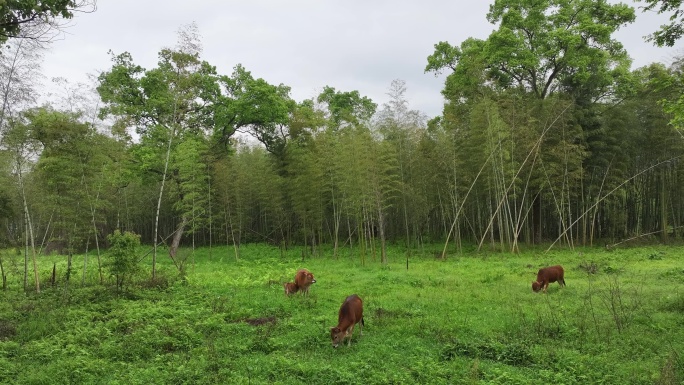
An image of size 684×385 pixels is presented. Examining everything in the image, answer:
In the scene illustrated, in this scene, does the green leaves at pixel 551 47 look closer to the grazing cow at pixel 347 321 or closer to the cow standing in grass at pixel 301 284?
the cow standing in grass at pixel 301 284

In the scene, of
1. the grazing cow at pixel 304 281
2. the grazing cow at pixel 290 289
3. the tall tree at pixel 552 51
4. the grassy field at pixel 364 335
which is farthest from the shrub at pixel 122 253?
the tall tree at pixel 552 51

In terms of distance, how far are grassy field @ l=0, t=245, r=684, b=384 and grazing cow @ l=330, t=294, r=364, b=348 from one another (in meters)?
0.26

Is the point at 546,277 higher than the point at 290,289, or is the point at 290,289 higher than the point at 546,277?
the point at 546,277

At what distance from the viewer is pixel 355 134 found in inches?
696

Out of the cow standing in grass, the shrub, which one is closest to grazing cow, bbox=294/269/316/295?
the cow standing in grass

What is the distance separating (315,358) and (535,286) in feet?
21.3

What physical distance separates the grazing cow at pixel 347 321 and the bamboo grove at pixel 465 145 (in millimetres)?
9197

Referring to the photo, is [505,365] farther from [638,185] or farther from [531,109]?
[638,185]

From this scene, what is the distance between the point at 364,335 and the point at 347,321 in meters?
0.66

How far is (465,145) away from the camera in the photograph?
65.5ft

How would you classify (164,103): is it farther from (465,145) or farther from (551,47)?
(551,47)

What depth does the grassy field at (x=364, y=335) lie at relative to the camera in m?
5.28

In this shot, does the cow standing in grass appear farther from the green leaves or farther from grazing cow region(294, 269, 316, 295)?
the green leaves

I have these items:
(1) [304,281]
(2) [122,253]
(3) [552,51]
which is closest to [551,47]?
(3) [552,51]
